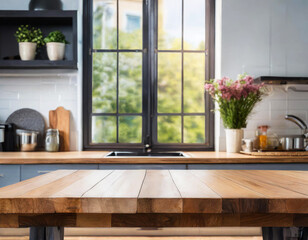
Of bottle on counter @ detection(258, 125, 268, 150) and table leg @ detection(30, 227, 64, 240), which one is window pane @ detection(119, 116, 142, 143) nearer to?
bottle on counter @ detection(258, 125, 268, 150)

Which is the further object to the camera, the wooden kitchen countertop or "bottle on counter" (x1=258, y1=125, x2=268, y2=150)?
"bottle on counter" (x1=258, y1=125, x2=268, y2=150)

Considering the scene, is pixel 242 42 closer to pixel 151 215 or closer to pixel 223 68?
pixel 223 68

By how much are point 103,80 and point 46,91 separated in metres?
0.60

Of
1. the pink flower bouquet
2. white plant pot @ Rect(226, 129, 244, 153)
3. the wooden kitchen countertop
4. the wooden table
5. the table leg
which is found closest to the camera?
the wooden table

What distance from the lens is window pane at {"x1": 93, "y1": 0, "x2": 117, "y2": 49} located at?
3354mm

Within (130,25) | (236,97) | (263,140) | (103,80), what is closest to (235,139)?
(263,140)

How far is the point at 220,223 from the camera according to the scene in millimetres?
1072

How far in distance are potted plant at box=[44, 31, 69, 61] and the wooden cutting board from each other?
1.72 feet

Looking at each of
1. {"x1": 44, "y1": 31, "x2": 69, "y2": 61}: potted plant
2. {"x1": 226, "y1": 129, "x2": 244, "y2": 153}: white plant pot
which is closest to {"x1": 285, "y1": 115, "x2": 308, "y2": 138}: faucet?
{"x1": 226, "y1": 129, "x2": 244, "y2": 153}: white plant pot

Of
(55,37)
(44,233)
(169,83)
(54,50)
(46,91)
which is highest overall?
(55,37)

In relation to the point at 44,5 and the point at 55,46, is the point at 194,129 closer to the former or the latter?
the point at 55,46

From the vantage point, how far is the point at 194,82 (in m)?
3.38

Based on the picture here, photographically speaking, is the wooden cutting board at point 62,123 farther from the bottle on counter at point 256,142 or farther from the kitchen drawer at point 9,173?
the bottle on counter at point 256,142

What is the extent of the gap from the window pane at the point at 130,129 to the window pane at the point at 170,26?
829 mm
